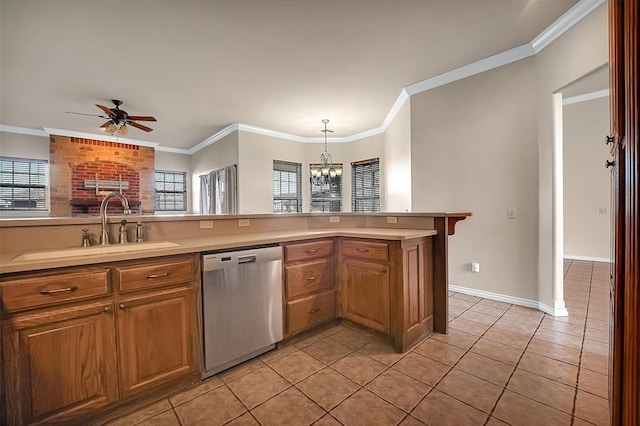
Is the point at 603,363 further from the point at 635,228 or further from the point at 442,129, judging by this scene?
the point at 442,129

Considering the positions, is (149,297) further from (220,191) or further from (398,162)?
(220,191)

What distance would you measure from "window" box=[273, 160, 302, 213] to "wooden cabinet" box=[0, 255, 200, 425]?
4315mm

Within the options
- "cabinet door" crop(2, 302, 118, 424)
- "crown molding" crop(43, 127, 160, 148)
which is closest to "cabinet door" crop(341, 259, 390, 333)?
"cabinet door" crop(2, 302, 118, 424)

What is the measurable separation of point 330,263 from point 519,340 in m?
1.69

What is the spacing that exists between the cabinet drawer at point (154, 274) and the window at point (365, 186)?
4696 mm

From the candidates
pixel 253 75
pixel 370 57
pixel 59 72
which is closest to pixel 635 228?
pixel 370 57

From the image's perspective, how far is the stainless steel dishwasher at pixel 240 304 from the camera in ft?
5.66

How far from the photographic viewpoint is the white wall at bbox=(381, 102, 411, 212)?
4.03 m

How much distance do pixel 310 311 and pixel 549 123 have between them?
3.02 metres

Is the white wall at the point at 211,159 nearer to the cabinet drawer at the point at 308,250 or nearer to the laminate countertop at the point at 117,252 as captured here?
the cabinet drawer at the point at 308,250

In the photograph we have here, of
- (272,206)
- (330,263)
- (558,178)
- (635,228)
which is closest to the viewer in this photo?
(635,228)

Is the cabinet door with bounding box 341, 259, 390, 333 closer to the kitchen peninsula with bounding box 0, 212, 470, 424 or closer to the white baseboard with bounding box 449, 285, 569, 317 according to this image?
the kitchen peninsula with bounding box 0, 212, 470, 424

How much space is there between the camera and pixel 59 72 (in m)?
3.21

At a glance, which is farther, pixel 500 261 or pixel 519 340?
pixel 500 261
